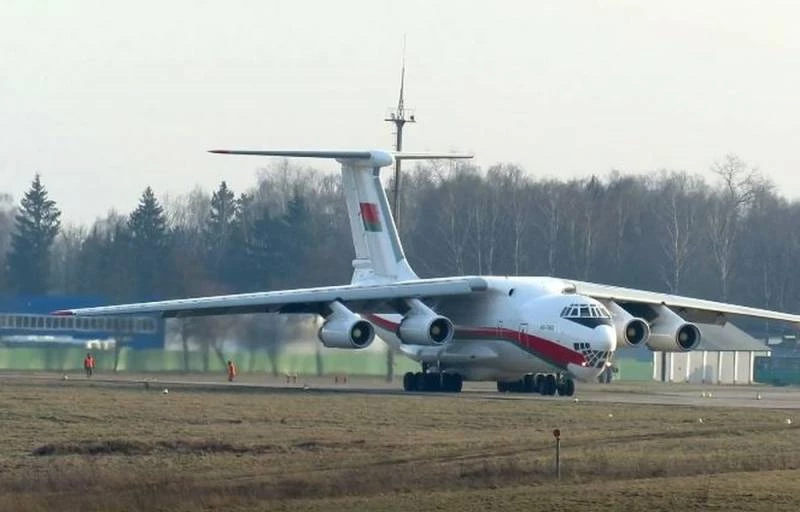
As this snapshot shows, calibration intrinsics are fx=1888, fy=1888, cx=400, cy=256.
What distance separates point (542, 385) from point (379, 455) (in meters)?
16.8

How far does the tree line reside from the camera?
62.5 meters

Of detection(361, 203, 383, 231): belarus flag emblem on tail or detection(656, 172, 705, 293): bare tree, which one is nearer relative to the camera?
detection(361, 203, 383, 231): belarus flag emblem on tail

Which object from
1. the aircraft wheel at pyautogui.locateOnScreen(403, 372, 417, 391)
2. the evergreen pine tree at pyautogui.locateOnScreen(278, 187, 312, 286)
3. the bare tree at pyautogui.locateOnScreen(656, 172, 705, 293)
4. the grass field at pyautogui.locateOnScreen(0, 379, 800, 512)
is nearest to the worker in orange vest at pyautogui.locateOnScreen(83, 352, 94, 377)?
the aircraft wheel at pyautogui.locateOnScreen(403, 372, 417, 391)

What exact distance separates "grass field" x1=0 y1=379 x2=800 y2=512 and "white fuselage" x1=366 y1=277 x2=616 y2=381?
3.19 meters

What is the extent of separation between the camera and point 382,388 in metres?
44.0

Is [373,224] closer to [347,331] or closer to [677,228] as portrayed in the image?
[347,331]

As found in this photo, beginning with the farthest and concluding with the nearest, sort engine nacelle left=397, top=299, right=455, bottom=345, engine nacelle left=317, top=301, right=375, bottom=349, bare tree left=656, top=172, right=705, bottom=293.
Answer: bare tree left=656, top=172, right=705, bottom=293, engine nacelle left=317, top=301, right=375, bottom=349, engine nacelle left=397, top=299, right=455, bottom=345

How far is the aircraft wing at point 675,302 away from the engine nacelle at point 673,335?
458 millimetres

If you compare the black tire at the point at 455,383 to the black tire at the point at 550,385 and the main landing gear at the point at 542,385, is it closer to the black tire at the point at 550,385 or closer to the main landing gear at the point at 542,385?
the main landing gear at the point at 542,385

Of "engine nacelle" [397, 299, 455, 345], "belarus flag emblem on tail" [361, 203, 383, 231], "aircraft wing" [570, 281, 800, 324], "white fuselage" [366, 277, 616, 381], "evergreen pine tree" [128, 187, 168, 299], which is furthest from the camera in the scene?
"evergreen pine tree" [128, 187, 168, 299]

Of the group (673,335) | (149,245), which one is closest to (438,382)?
(673,335)

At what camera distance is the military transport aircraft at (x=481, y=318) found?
128 feet

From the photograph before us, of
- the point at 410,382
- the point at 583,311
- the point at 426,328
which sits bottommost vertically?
the point at 410,382

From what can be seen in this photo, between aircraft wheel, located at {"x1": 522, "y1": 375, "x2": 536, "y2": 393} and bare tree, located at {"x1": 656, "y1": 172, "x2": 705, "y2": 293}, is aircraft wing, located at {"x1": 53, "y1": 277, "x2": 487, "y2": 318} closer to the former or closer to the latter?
aircraft wheel, located at {"x1": 522, "y1": 375, "x2": 536, "y2": 393}
